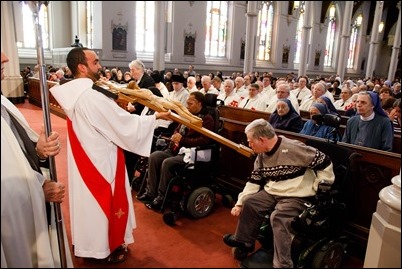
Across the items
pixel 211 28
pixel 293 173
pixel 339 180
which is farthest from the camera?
pixel 211 28

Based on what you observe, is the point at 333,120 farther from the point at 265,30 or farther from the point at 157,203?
the point at 265,30

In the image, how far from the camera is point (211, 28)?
2022cm

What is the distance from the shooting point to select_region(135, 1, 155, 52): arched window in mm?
17156

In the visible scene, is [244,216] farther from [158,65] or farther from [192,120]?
[158,65]

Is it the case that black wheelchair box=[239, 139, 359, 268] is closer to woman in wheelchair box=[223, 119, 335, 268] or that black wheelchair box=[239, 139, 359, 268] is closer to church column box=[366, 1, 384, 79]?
woman in wheelchair box=[223, 119, 335, 268]

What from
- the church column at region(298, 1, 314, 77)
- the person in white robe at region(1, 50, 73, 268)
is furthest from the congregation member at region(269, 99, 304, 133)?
the church column at region(298, 1, 314, 77)

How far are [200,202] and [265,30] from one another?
72.2ft

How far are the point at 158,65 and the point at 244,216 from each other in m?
12.6

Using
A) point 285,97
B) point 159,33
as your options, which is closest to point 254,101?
point 285,97

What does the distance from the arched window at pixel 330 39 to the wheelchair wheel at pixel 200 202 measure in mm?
28203

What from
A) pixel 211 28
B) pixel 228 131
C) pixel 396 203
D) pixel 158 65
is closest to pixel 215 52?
pixel 211 28

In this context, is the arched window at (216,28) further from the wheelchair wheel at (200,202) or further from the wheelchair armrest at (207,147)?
the wheelchair wheel at (200,202)

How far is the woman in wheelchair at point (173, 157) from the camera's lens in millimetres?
3979

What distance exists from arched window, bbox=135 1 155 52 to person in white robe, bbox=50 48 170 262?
15.3 metres
